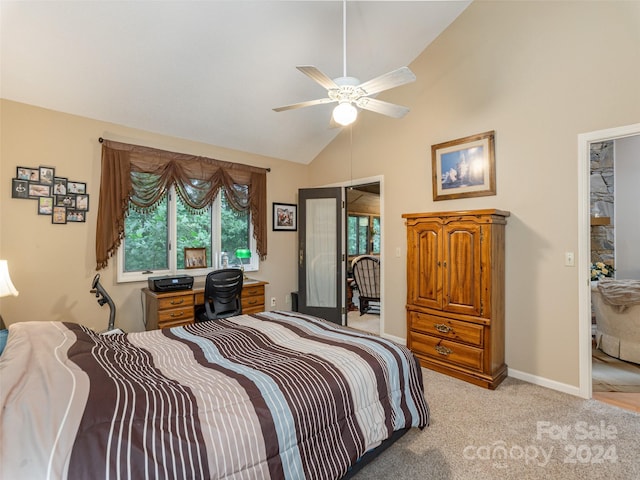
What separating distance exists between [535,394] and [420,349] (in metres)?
1.01

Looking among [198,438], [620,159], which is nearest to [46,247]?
[198,438]

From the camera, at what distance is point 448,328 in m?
3.04

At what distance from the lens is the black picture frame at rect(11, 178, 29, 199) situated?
2.83 metres

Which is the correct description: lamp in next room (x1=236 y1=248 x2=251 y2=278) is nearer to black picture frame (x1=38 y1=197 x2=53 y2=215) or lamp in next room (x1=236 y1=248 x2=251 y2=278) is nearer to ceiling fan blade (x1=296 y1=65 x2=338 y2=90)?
black picture frame (x1=38 y1=197 x2=53 y2=215)

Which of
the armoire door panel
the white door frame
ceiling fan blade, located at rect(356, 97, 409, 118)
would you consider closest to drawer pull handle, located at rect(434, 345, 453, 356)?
the armoire door panel

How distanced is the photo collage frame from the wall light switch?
461 cm

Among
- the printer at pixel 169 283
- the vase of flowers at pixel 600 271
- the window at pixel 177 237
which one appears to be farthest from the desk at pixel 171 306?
the vase of flowers at pixel 600 271

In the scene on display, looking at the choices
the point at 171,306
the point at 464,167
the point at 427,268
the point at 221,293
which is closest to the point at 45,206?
the point at 171,306

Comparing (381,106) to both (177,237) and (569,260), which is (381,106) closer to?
(569,260)

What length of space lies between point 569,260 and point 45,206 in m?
4.83

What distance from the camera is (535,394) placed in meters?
2.66

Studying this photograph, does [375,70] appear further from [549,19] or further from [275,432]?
[275,432]

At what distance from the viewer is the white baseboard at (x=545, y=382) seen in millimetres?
2641

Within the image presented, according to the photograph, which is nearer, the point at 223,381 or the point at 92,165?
the point at 223,381
